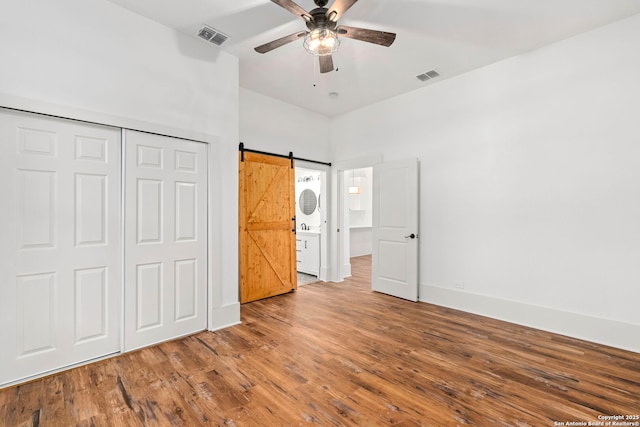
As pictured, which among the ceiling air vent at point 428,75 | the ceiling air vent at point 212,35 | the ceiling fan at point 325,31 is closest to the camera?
the ceiling fan at point 325,31

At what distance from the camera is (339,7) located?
2.11 meters

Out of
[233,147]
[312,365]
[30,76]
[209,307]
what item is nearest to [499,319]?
[312,365]

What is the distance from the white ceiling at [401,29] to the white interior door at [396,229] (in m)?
1.41

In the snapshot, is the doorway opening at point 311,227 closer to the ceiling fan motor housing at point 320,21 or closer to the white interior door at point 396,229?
the white interior door at point 396,229

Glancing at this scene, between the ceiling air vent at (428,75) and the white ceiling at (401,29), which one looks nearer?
the white ceiling at (401,29)

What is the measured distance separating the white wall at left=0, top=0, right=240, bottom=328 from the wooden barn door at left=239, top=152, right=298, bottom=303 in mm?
798

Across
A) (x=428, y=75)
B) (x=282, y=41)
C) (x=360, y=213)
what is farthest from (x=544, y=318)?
(x=360, y=213)

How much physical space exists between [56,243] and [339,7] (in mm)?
3008

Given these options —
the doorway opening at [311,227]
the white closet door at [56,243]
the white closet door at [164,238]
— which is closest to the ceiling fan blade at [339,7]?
the white closet door at [164,238]

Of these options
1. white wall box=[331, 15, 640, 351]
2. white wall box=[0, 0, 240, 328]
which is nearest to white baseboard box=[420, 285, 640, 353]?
white wall box=[331, 15, 640, 351]

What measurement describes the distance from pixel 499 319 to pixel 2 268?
5098 millimetres

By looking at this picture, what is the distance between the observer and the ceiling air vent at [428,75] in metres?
3.97

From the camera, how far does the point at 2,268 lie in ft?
7.23

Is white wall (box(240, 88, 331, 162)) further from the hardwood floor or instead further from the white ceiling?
the hardwood floor
